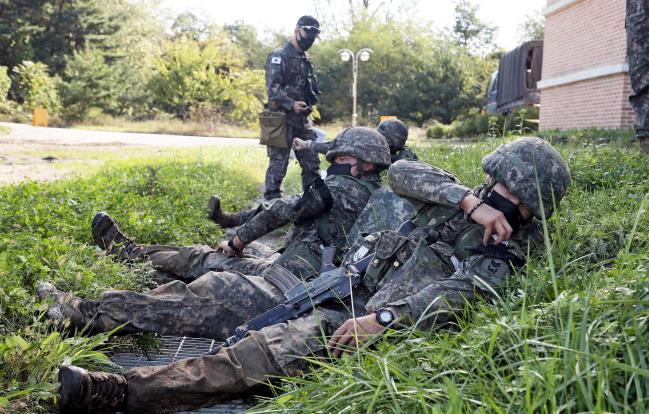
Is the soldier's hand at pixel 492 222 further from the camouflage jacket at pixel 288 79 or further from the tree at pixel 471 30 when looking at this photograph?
the tree at pixel 471 30

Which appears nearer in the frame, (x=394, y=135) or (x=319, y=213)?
(x=319, y=213)

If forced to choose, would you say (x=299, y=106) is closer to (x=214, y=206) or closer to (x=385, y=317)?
(x=214, y=206)

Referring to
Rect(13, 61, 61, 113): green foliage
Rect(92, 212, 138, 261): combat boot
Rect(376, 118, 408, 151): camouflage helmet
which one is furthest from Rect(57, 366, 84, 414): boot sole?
Rect(13, 61, 61, 113): green foliage

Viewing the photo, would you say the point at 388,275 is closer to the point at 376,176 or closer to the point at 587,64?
the point at 376,176

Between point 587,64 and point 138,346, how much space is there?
38.1ft

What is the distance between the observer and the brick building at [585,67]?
11.2 metres

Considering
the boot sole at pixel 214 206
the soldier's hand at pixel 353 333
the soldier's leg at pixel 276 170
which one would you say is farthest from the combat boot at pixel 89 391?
the soldier's leg at pixel 276 170

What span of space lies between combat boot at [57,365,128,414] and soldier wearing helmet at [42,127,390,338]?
62cm

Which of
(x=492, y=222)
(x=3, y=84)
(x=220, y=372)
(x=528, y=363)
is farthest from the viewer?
(x=3, y=84)

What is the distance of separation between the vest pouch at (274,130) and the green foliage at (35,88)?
2675 centimetres

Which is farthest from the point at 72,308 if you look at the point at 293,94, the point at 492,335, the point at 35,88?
the point at 35,88

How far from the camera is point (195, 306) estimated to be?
3168 millimetres

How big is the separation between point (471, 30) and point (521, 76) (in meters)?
35.7

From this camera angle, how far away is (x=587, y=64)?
494 inches
